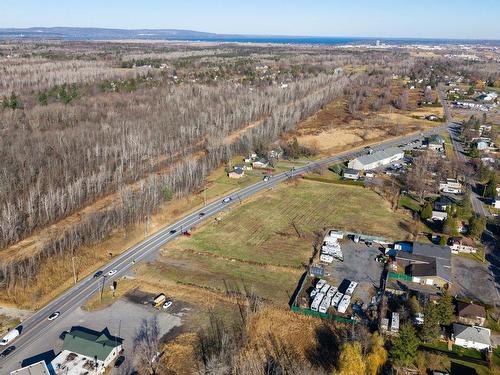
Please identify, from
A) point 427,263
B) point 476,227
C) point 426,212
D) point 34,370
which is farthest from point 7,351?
point 476,227

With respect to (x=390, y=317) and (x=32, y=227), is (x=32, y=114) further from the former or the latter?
(x=390, y=317)

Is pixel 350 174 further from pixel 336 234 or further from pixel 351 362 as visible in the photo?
pixel 351 362

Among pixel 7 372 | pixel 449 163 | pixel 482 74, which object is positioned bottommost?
pixel 7 372

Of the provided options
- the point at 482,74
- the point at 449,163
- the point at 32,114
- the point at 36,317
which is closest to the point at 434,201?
the point at 449,163

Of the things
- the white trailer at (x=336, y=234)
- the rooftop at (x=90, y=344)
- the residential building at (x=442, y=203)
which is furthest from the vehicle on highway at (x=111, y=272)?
the residential building at (x=442, y=203)

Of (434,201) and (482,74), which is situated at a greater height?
(482,74)

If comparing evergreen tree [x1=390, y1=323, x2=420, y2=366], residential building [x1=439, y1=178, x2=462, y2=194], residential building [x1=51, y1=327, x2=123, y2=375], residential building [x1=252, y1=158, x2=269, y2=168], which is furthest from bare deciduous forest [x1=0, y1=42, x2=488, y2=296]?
evergreen tree [x1=390, y1=323, x2=420, y2=366]
